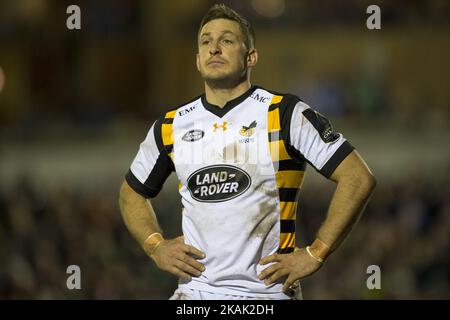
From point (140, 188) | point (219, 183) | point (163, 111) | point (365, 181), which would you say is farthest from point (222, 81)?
point (163, 111)

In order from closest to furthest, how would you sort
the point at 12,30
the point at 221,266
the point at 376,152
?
the point at 221,266
the point at 376,152
the point at 12,30

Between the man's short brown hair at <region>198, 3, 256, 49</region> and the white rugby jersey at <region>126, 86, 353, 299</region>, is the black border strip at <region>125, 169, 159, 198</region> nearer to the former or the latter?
the white rugby jersey at <region>126, 86, 353, 299</region>

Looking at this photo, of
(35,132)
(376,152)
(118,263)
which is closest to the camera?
(118,263)

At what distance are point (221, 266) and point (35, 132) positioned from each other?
17684mm

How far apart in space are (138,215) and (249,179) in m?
0.78

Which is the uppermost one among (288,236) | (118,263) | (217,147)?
(217,147)

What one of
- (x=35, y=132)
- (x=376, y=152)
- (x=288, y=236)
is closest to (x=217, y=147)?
(x=288, y=236)

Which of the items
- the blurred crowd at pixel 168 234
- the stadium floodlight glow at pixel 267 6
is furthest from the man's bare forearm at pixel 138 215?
the stadium floodlight glow at pixel 267 6

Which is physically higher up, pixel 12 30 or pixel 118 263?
pixel 12 30

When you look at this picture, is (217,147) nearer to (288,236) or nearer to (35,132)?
(288,236)

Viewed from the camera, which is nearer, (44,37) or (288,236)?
(288,236)

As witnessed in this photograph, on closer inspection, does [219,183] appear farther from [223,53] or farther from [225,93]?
[223,53]

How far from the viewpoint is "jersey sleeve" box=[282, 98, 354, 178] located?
473 cm
